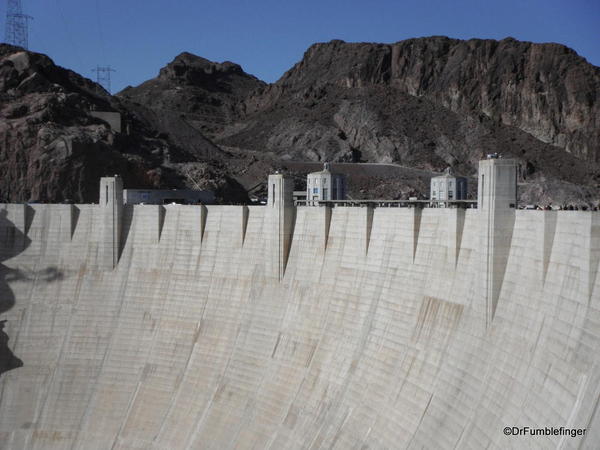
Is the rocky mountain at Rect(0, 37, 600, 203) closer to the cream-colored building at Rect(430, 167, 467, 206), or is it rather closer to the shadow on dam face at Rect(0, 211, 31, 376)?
the shadow on dam face at Rect(0, 211, 31, 376)

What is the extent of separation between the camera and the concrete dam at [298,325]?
16.4 m

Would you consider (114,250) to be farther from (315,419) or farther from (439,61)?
(439,61)

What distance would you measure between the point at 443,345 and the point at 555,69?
11367cm

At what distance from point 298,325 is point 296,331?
248 millimetres

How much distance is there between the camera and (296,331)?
27156 millimetres

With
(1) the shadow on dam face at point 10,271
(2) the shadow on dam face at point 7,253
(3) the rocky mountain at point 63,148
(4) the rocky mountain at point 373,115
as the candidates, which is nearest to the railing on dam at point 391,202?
(1) the shadow on dam face at point 10,271

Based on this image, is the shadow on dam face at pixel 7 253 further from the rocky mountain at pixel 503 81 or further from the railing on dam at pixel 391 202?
the rocky mountain at pixel 503 81

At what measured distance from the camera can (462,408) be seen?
60.2ft

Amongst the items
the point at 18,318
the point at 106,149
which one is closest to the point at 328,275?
the point at 18,318

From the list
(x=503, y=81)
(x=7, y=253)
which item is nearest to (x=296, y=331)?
(x=7, y=253)

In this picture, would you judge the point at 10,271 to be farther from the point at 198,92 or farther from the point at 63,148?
the point at 198,92

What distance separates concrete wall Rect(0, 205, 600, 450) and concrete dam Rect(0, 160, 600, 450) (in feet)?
0.22

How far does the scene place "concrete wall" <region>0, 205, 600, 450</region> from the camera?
1642 centimetres

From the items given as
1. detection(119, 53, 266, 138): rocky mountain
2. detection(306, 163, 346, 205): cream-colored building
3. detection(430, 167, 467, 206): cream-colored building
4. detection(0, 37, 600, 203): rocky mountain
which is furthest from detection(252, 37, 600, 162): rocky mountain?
detection(306, 163, 346, 205): cream-colored building
